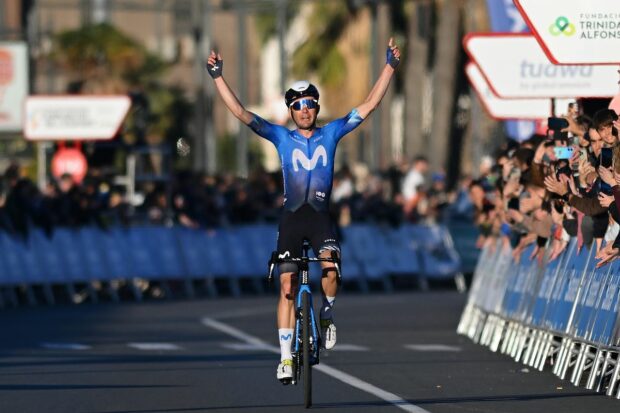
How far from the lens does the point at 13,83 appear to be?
5294 cm

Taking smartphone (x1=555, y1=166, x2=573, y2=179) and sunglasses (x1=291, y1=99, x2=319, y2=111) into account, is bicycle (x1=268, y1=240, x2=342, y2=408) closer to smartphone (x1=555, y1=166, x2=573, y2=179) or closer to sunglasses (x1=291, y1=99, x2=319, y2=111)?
sunglasses (x1=291, y1=99, x2=319, y2=111)

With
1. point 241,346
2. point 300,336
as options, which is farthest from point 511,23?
point 300,336

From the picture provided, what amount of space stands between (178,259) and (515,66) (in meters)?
11.9

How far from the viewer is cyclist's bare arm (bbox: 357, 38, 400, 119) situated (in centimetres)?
1478

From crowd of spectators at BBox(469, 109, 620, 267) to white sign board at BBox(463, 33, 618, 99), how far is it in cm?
56

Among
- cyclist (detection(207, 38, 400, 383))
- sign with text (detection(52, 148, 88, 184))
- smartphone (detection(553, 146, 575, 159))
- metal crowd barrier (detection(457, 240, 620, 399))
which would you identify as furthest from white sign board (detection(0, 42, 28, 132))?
cyclist (detection(207, 38, 400, 383))

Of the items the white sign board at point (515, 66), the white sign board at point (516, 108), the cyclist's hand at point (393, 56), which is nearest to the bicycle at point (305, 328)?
the cyclist's hand at point (393, 56)

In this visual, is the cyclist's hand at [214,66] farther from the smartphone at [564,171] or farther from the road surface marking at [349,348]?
the road surface marking at [349,348]

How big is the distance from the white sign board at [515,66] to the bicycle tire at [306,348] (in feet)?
25.5

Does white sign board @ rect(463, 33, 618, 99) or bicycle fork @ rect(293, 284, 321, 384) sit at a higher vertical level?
white sign board @ rect(463, 33, 618, 99)

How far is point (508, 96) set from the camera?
2211 cm

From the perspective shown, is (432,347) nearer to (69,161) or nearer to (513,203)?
(513,203)

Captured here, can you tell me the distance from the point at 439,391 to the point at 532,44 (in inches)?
305

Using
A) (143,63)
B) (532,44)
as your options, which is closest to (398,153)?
(143,63)
